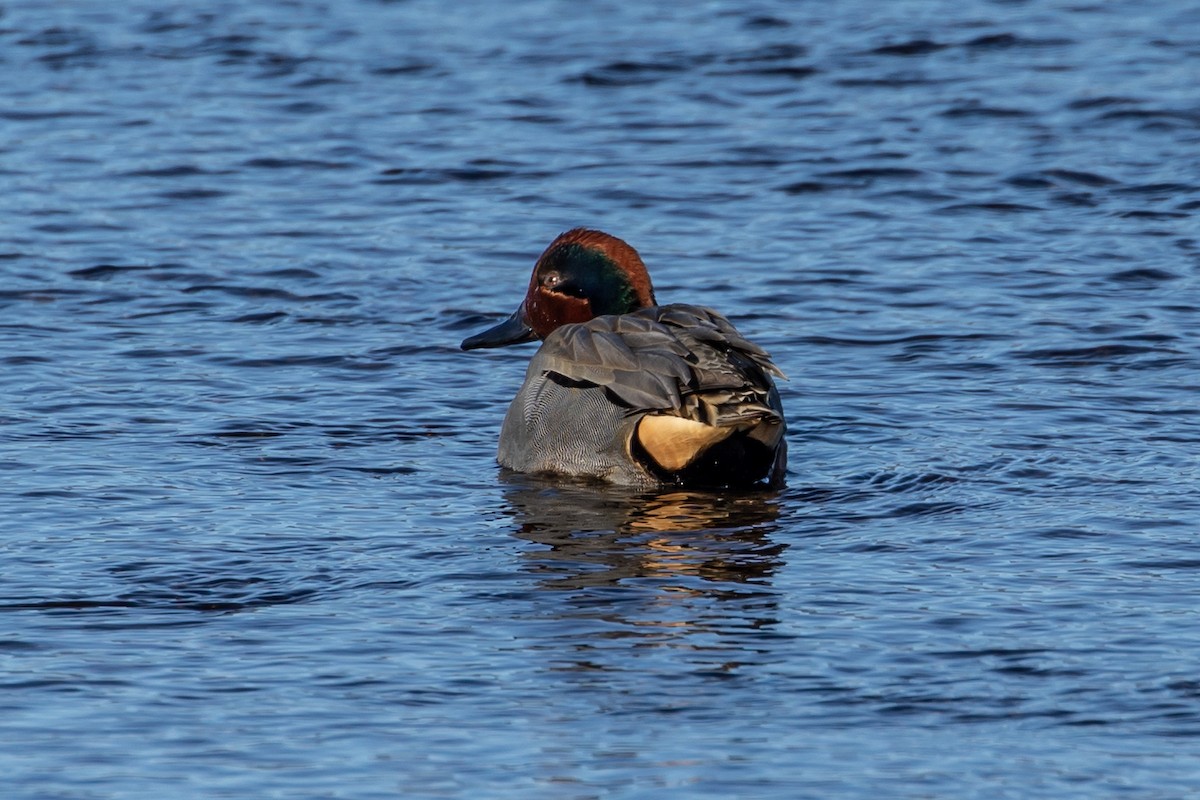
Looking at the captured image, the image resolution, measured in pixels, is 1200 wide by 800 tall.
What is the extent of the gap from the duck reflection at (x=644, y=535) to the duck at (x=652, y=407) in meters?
0.11

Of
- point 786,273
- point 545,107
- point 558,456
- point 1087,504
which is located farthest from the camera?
point 545,107

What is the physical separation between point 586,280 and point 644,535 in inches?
84.9

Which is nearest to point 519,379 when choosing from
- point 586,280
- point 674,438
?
point 586,280

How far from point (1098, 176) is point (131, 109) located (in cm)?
835

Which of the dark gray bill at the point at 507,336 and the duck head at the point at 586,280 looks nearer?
the duck head at the point at 586,280

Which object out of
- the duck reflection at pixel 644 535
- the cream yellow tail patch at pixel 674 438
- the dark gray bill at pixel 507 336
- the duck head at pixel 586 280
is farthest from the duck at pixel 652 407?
the dark gray bill at pixel 507 336

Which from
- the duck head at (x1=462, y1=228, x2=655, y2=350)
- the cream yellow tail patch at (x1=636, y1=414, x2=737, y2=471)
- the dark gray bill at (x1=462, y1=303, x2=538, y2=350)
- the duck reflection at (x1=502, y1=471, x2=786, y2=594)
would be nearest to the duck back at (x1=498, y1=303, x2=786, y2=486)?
the cream yellow tail patch at (x1=636, y1=414, x2=737, y2=471)

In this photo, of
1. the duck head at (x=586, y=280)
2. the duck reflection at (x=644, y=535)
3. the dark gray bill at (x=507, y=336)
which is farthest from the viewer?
the dark gray bill at (x=507, y=336)

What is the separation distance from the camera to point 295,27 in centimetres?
2138

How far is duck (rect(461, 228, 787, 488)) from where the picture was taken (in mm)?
8953

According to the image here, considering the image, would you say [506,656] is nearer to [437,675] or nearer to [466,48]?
[437,675]

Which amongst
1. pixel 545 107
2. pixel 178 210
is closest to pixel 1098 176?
pixel 545 107

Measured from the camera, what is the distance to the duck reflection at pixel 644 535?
7.93 meters

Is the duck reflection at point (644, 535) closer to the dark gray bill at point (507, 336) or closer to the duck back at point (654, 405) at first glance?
the duck back at point (654, 405)
